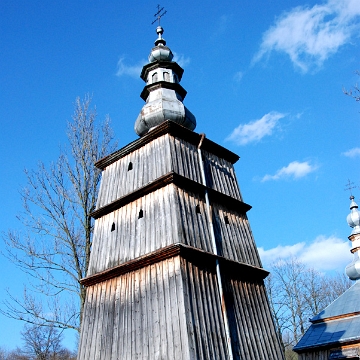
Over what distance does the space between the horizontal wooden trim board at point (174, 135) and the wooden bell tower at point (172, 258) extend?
0.04 m

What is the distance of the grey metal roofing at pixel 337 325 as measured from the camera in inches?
654

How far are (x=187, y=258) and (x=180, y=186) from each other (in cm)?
227

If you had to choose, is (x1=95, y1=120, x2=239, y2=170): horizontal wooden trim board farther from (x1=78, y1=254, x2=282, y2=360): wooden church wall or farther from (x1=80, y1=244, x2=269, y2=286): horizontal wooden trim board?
(x1=78, y1=254, x2=282, y2=360): wooden church wall

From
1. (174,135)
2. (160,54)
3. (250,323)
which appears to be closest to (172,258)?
(250,323)

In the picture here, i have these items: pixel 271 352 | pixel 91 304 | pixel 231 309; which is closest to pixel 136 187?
pixel 91 304

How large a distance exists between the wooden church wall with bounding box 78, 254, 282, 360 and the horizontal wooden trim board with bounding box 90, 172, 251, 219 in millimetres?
2323

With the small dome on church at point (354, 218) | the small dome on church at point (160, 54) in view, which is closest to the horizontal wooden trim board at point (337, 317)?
the small dome on church at point (354, 218)

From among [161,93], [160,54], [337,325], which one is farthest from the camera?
[337,325]

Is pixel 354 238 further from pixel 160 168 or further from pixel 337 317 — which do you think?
pixel 160 168

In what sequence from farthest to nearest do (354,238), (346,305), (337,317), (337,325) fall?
(354,238) < (346,305) < (337,317) < (337,325)

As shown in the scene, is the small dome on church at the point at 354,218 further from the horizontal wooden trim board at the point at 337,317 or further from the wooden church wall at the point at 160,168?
the wooden church wall at the point at 160,168

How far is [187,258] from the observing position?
10312mm

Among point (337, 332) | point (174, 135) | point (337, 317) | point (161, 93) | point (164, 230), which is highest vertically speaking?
point (161, 93)

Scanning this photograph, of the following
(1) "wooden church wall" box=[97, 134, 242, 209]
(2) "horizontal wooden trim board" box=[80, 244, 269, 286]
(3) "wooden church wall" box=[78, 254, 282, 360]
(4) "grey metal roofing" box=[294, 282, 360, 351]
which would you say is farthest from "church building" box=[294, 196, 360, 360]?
(1) "wooden church wall" box=[97, 134, 242, 209]
